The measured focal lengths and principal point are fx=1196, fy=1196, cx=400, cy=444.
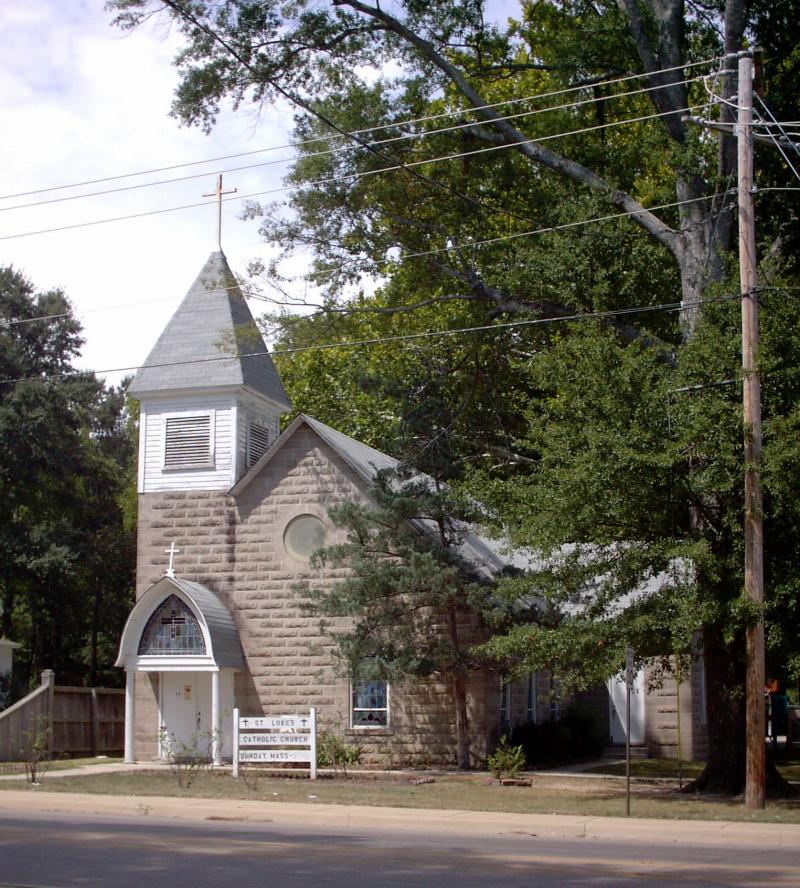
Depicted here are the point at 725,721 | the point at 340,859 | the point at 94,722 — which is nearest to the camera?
the point at 340,859

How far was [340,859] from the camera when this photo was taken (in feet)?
41.1

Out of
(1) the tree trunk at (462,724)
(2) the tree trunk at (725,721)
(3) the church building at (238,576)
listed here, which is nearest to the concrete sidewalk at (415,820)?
(2) the tree trunk at (725,721)

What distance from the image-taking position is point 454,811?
17.8 meters

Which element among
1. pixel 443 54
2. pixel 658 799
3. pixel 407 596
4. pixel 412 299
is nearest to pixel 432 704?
pixel 407 596

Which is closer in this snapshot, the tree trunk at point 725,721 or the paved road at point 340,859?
the paved road at point 340,859

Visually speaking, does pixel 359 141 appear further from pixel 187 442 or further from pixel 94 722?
pixel 94 722

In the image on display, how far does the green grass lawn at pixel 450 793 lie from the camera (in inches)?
716

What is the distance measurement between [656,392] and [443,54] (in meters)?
13.4

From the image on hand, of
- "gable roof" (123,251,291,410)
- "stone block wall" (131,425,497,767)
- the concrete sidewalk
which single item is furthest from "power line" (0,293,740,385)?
the concrete sidewalk

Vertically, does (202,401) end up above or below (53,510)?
above

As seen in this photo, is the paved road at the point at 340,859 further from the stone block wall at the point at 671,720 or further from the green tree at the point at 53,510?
the green tree at the point at 53,510

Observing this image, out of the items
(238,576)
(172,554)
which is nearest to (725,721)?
(238,576)

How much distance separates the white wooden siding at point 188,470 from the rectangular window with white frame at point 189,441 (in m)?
0.10

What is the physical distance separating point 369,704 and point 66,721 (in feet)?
28.3
